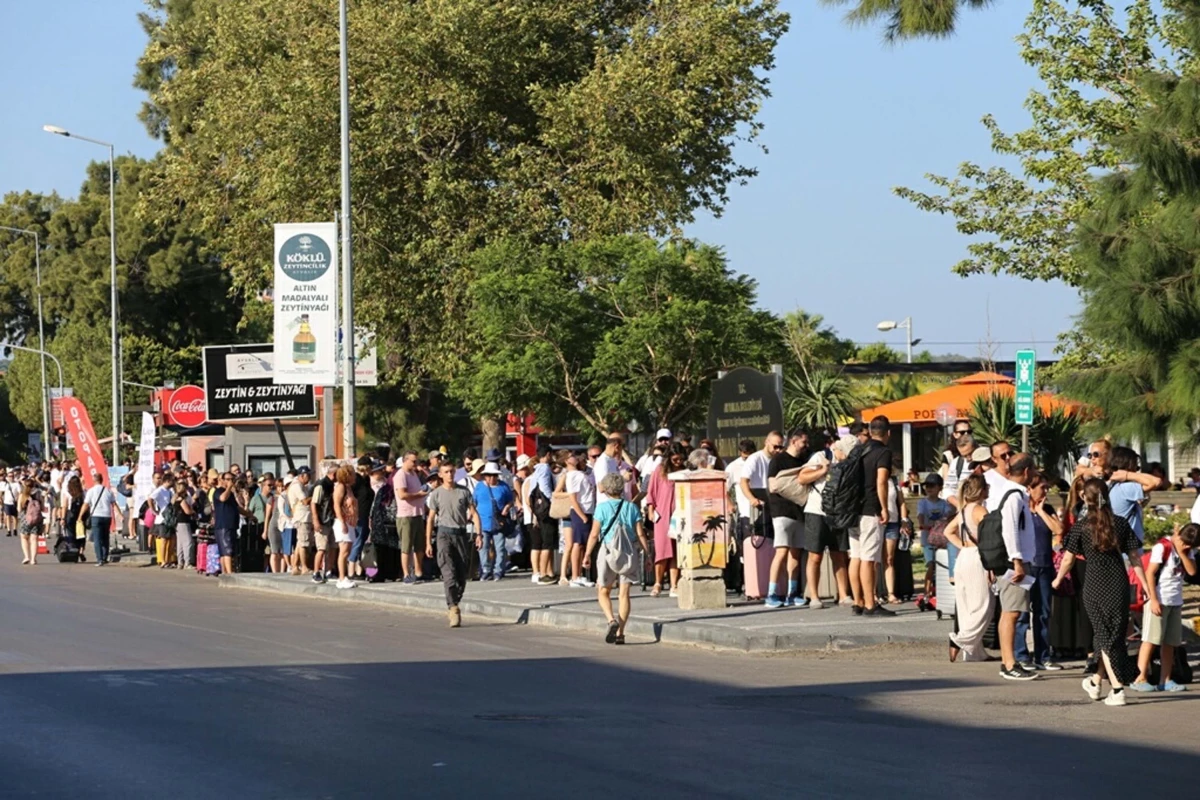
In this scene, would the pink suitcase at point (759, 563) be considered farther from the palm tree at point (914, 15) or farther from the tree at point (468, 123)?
the tree at point (468, 123)

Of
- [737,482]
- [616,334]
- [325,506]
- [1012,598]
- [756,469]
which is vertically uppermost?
[616,334]

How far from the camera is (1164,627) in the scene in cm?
1224

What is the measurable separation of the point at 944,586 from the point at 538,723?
6.48 meters

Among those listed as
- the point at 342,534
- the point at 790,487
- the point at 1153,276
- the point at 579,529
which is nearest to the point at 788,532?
the point at 790,487

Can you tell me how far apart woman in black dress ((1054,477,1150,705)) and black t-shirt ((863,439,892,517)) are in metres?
4.47

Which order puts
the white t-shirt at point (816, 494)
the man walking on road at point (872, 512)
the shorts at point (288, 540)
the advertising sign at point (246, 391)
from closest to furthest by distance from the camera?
the man walking on road at point (872, 512), the white t-shirt at point (816, 494), the shorts at point (288, 540), the advertising sign at point (246, 391)

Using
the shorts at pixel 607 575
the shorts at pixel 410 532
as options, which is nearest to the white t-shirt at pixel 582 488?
the shorts at pixel 410 532

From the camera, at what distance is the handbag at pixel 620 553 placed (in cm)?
1609

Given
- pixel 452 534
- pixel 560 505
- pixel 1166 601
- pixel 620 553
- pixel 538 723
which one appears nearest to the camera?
pixel 538 723

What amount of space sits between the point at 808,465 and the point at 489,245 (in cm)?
1689

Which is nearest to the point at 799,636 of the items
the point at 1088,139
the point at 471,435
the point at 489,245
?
the point at 1088,139

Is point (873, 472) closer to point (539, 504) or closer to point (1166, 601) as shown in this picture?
point (1166, 601)

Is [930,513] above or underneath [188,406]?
underneath

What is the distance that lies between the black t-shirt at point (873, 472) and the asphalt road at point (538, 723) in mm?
1867
